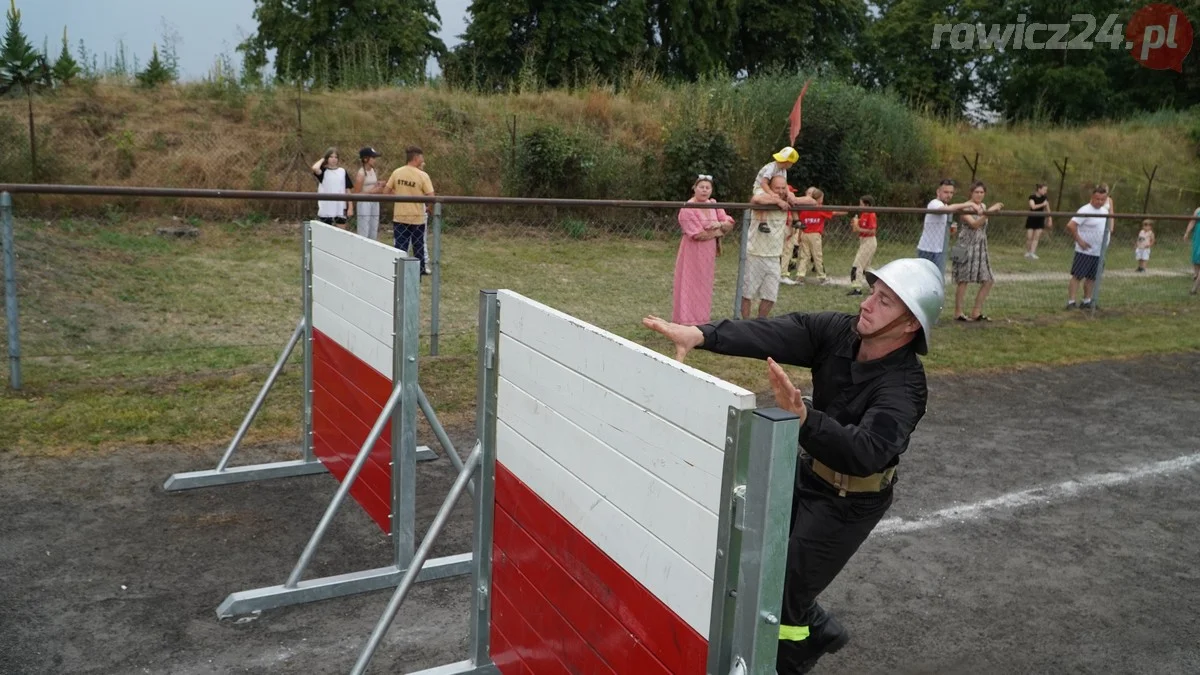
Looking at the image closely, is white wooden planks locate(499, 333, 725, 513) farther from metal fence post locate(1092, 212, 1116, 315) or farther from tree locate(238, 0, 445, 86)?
tree locate(238, 0, 445, 86)

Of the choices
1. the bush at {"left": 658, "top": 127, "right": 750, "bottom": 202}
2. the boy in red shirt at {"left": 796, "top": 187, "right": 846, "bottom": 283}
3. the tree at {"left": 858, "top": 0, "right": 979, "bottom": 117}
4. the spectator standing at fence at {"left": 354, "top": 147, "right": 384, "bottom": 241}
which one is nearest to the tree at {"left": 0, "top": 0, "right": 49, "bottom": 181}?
the spectator standing at fence at {"left": 354, "top": 147, "right": 384, "bottom": 241}

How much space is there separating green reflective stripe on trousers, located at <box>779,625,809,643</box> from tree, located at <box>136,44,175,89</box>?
23410mm

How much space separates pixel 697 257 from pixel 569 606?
742 cm

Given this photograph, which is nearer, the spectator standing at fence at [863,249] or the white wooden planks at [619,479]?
the white wooden planks at [619,479]

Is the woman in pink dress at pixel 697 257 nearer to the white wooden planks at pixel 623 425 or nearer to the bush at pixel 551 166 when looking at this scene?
the white wooden planks at pixel 623 425

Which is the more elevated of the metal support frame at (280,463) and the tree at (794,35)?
the tree at (794,35)

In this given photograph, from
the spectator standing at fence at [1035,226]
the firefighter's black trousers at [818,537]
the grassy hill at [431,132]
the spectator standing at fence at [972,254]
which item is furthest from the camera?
the grassy hill at [431,132]

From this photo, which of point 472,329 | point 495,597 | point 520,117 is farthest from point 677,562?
point 520,117

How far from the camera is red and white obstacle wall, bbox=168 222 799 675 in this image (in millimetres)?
2293

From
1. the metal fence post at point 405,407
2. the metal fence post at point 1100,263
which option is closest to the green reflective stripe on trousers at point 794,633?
the metal fence post at point 405,407

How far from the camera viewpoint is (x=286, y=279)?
12.3m

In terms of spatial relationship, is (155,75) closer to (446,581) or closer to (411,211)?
(411,211)

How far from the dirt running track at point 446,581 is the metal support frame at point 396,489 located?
0.07m

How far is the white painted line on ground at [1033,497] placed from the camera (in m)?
5.88
